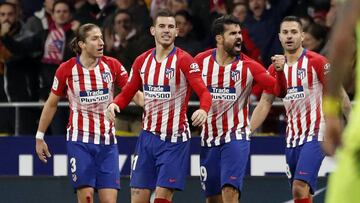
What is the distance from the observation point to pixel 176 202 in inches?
520

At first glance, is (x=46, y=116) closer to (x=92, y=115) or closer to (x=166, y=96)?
(x=92, y=115)

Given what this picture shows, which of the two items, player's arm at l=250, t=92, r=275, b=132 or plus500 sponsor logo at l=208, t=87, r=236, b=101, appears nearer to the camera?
plus500 sponsor logo at l=208, t=87, r=236, b=101

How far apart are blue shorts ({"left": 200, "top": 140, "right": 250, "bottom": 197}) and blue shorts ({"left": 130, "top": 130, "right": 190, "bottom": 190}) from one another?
15.6 inches

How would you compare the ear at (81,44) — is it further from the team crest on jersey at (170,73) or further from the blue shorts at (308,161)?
the blue shorts at (308,161)

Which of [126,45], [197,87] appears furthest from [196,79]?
[126,45]

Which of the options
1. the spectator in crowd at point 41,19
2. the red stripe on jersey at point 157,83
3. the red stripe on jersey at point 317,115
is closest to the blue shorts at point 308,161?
the red stripe on jersey at point 317,115

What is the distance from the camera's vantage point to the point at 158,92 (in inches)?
428

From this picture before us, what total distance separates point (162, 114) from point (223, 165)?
2.55 ft

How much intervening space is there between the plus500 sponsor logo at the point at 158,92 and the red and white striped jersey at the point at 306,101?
4.13 feet

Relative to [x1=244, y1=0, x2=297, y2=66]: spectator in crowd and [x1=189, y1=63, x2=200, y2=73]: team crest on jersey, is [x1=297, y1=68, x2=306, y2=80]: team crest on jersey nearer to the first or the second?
[x1=189, y1=63, x2=200, y2=73]: team crest on jersey

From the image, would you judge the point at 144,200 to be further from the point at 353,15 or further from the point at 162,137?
the point at 353,15

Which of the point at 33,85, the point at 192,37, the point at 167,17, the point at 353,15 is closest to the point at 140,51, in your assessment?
the point at 192,37

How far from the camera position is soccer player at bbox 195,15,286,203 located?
36.2 feet

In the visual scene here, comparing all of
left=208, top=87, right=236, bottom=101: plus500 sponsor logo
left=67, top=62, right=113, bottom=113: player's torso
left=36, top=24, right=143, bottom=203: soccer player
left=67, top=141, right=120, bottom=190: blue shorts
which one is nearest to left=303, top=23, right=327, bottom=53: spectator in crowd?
left=208, top=87, right=236, bottom=101: plus500 sponsor logo
